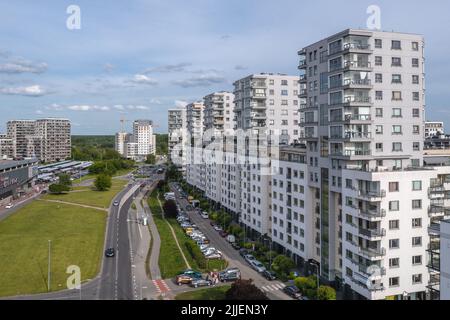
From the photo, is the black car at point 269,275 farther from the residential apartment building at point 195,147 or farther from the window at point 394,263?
the residential apartment building at point 195,147

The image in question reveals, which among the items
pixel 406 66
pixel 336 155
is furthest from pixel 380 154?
pixel 406 66

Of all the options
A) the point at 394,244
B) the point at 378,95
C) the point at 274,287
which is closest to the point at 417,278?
the point at 394,244

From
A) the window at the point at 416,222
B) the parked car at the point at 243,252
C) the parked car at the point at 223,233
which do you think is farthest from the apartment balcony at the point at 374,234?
the parked car at the point at 223,233

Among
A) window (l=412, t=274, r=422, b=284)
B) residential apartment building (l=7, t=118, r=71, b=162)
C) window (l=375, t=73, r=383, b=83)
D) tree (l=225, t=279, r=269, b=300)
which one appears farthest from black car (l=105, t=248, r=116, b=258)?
residential apartment building (l=7, t=118, r=71, b=162)

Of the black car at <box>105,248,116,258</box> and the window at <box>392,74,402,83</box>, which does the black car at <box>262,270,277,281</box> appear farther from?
the window at <box>392,74,402,83</box>

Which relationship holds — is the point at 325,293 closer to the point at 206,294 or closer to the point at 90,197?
the point at 206,294
